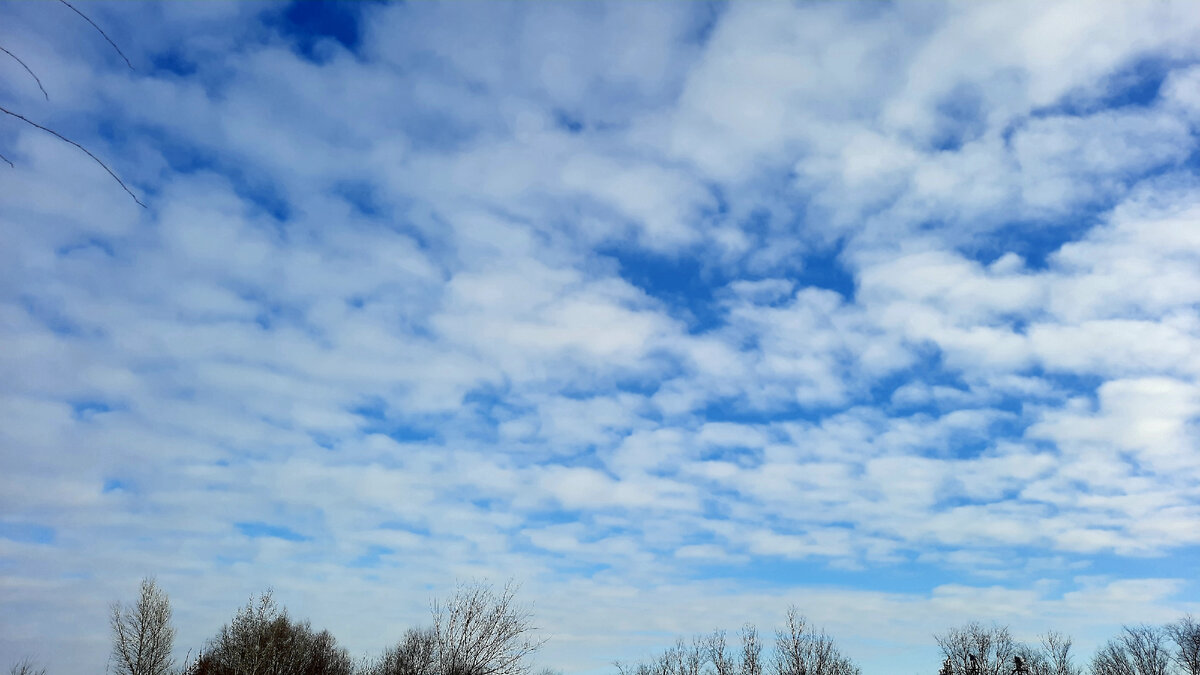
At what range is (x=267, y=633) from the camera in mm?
54906

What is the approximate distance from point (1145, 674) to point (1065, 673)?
7079mm

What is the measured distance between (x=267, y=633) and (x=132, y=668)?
940 centimetres

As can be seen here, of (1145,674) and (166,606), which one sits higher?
(166,606)

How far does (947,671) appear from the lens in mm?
49969

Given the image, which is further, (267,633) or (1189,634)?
(1189,634)

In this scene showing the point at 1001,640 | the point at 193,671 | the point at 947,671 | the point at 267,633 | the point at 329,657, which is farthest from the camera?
the point at 329,657

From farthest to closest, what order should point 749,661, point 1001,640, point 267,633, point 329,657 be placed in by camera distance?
point 329,657 → point 1001,640 → point 749,661 → point 267,633

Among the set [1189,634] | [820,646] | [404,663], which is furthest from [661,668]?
[404,663]

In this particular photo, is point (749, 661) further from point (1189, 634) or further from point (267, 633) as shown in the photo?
point (1189, 634)

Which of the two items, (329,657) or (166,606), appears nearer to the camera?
(166,606)

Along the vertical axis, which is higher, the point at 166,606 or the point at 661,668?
the point at 166,606

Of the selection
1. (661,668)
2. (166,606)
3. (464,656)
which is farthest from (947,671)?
(166,606)

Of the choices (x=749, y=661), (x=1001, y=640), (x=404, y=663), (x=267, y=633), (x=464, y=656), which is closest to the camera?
(x=464, y=656)

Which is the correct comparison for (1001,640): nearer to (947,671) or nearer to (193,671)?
(947,671)
